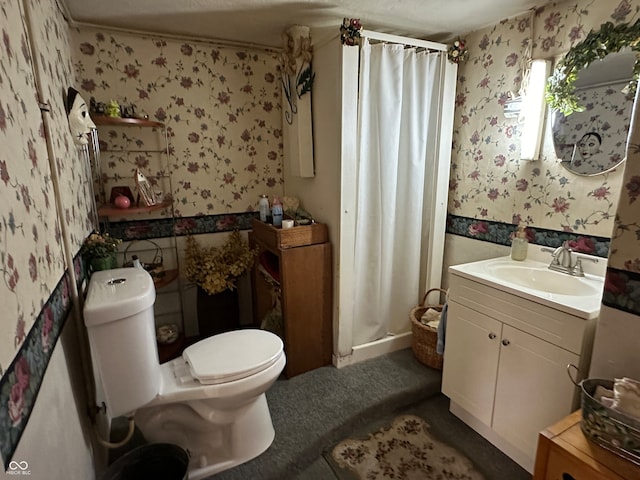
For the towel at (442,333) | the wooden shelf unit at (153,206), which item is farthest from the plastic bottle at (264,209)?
the towel at (442,333)

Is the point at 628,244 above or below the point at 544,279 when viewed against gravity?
above

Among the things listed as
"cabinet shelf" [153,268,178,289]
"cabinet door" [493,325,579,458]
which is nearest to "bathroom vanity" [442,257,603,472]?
"cabinet door" [493,325,579,458]

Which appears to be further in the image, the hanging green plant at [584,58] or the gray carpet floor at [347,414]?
the gray carpet floor at [347,414]

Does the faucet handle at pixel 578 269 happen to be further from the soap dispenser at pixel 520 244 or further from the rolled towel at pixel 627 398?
the rolled towel at pixel 627 398

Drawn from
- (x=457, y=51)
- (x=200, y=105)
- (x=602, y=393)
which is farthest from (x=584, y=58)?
(x=200, y=105)

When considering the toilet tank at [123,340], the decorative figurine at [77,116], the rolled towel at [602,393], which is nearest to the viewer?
the rolled towel at [602,393]

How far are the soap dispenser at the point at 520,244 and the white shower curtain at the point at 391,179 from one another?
0.57 metres

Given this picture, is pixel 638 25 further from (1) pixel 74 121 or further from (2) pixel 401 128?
(1) pixel 74 121

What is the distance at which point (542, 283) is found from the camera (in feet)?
5.56

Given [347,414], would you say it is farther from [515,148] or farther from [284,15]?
[284,15]

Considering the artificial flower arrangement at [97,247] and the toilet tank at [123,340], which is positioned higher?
the artificial flower arrangement at [97,247]

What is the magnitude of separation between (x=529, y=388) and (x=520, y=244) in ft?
2.50

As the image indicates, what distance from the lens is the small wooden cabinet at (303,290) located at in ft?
6.34

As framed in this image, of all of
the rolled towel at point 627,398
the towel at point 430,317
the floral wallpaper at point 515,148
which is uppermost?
the floral wallpaper at point 515,148
